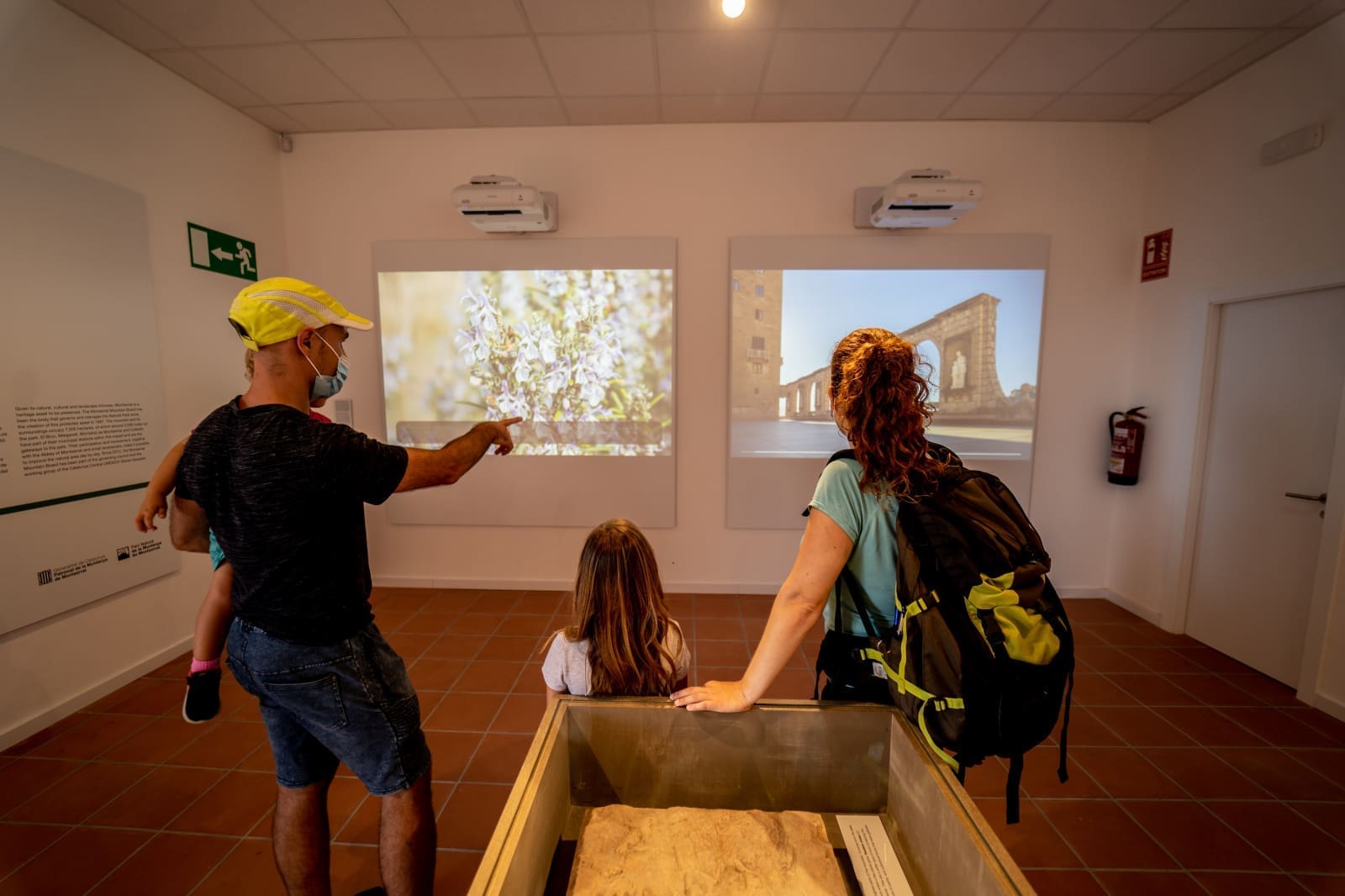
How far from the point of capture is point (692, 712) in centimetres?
103

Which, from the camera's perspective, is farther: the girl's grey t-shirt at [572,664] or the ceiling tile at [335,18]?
the ceiling tile at [335,18]

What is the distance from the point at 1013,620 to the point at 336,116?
15.3 feet

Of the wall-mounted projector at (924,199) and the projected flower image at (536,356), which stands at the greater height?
the wall-mounted projector at (924,199)

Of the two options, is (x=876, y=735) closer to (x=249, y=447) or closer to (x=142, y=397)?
(x=249, y=447)

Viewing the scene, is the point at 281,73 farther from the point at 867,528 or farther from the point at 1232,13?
the point at 1232,13

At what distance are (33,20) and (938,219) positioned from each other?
467 centimetres

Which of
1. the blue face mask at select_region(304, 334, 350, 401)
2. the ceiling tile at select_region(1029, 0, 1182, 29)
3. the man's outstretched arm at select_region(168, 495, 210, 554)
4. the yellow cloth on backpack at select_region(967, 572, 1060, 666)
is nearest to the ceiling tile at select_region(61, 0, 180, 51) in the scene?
the blue face mask at select_region(304, 334, 350, 401)

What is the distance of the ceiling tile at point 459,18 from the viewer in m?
2.63

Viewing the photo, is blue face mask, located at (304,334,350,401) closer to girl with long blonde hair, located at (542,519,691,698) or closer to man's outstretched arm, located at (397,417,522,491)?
man's outstretched arm, located at (397,417,522,491)

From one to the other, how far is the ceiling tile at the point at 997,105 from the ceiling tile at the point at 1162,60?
0.23 metres

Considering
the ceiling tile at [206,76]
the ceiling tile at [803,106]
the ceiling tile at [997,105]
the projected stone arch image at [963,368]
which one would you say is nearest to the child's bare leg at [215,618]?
the ceiling tile at [206,76]

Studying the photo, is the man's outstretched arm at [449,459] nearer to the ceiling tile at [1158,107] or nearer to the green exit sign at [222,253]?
the green exit sign at [222,253]

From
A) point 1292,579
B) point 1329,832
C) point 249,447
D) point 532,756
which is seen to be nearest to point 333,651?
point 249,447

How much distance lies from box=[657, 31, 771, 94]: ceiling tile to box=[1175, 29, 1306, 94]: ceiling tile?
100.0 inches
